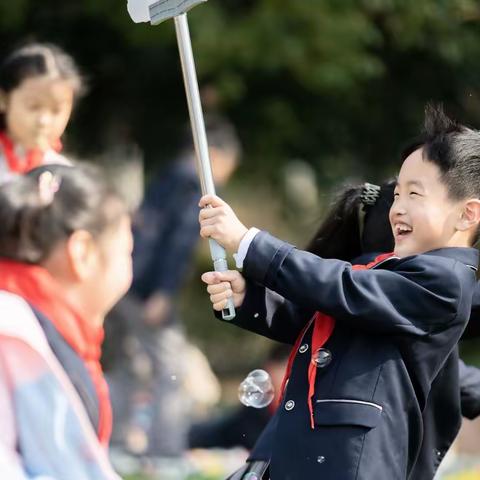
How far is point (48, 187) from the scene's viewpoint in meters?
2.82

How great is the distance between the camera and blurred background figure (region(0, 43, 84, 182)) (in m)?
4.09

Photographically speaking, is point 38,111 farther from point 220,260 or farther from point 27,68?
point 220,260

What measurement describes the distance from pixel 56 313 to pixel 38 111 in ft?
4.86

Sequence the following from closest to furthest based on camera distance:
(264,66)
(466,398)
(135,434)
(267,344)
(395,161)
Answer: (466,398), (135,434), (264,66), (395,161), (267,344)

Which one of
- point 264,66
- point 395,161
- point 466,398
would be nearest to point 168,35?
point 264,66

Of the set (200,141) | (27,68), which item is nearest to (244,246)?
Result: (200,141)

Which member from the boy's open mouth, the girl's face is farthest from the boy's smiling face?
the girl's face

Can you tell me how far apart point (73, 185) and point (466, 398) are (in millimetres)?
1381

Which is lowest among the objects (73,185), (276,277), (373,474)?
(373,474)

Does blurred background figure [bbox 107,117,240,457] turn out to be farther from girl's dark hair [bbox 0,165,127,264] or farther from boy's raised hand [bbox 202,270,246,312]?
girl's dark hair [bbox 0,165,127,264]

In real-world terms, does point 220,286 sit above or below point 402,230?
below

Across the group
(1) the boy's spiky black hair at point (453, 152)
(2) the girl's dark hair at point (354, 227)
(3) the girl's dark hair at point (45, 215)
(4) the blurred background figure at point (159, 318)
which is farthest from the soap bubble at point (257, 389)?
(4) the blurred background figure at point (159, 318)

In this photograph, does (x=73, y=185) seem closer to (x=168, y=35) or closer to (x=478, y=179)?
(x=478, y=179)

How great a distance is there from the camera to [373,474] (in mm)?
2992
